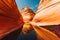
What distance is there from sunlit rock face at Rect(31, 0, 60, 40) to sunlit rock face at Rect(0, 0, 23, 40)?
3.6 inches

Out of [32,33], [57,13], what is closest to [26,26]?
[32,33]

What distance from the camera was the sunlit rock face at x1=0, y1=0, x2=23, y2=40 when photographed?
0.62 metres

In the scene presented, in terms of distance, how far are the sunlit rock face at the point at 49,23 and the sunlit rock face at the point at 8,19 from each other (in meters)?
0.09

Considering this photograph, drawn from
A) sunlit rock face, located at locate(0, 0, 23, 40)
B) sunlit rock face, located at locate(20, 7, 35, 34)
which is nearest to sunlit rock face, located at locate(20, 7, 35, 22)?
sunlit rock face, located at locate(20, 7, 35, 34)

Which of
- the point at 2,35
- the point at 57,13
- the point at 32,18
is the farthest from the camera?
the point at 32,18

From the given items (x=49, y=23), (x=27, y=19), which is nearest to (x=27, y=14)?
(x=27, y=19)

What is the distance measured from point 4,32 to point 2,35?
15 millimetres

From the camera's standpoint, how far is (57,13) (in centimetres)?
71

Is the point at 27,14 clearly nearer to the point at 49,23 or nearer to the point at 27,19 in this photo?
the point at 27,19

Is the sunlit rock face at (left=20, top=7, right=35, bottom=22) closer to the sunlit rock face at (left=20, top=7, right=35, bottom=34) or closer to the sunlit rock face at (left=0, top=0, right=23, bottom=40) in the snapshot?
the sunlit rock face at (left=20, top=7, right=35, bottom=34)

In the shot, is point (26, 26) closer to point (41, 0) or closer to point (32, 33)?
point (32, 33)

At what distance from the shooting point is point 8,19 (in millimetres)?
646

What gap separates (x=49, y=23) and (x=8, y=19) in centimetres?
17

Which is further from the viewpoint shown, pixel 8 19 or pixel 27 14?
pixel 27 14
